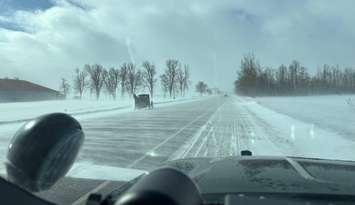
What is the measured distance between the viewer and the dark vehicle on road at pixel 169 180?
56.8 inches

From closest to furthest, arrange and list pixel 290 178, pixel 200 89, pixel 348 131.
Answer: pixel 290 178, pixel 348 131, pixel 200 89

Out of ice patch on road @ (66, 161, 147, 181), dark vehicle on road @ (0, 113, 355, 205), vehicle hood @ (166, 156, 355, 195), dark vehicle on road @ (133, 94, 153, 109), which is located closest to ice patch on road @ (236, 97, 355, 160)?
ice patch on road @ (66, 161, 147, 181)

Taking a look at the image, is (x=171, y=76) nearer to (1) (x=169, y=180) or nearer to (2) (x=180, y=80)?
(2) (x=180, y=80)

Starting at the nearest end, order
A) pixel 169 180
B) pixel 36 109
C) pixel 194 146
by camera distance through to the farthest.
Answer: pixel 169 180 → pixel 194 146 → pixel 36 109

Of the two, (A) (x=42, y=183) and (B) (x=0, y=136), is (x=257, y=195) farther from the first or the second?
(B) (x=0, y=136)

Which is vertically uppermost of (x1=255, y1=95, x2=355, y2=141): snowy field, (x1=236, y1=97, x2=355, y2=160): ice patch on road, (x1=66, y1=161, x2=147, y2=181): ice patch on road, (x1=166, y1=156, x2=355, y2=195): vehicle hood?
(x1=166, y1=156, x2=355, y2=195): vehicle hood

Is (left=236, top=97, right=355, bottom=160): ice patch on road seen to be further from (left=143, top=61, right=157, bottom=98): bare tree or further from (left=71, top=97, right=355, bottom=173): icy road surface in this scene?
(left=143, top=61, right=157, bottom=98): bare tree

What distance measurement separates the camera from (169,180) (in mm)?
1444

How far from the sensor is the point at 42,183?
1.82 meters

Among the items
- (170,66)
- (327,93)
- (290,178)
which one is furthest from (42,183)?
(327,93)

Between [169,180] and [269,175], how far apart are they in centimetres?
106

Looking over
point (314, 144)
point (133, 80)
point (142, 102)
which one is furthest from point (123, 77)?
point (314, 144)

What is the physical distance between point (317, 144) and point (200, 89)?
15808 centimetres

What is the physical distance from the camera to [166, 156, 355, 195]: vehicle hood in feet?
6.92
